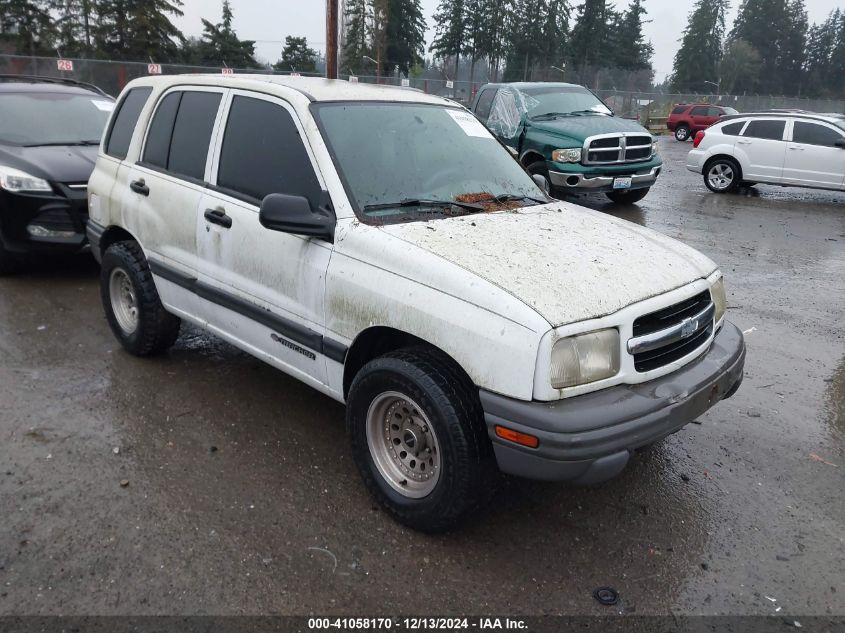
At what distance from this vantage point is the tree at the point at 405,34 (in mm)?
69000

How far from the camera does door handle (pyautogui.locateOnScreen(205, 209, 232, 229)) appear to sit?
3789 mm

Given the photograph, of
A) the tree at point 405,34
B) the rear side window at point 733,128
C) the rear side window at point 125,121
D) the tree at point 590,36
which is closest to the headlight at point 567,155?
the rear side window at point 733,128

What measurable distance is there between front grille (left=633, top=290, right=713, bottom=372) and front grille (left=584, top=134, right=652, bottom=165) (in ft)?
25.6

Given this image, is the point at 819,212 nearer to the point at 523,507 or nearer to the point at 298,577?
the point at 523,507

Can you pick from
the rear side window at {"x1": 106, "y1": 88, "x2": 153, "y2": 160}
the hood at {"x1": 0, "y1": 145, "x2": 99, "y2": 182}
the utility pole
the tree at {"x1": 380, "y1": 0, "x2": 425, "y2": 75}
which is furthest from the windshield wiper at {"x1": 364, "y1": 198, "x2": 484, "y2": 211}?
the tree at {"x1": 380, "y1": 0, "x2": 425, "y2": 75}

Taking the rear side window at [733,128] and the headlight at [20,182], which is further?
the rear side window at [733,128]

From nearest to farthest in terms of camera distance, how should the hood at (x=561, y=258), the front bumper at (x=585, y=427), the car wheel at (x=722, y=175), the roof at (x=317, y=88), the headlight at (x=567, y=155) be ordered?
the front bumper at (x=585, y=427) → the hood at (x=561, y=258) → the roof at (x=317, y=88) → the headlight at (x=567, y=155) → the car wheel at (x=722, y=175)

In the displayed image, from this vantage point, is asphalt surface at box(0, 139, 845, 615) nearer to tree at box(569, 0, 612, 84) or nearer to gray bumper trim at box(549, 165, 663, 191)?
gray bumper trim at box(549, 165, 663, 191)

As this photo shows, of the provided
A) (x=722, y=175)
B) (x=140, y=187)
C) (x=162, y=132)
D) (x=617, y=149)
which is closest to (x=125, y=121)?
(x=162, y=132)

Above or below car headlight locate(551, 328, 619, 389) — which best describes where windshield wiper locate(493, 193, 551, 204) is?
above

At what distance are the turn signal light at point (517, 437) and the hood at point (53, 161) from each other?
17.3 feet

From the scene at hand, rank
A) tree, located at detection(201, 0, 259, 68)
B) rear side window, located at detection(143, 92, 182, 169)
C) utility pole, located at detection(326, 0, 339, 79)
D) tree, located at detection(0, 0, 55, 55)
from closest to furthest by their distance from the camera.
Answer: rear side window, located at detection(143, 92, 182, 169) < utility pole, located at detection(326, 0, 339, 79) < tree, located at detection(0, 0, 55, 55) < tree, located at detection(201, 0, 259, 68)

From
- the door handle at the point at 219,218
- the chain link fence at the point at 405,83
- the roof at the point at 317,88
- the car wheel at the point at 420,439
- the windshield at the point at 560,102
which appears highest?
the chain link fence at the point at 405,83

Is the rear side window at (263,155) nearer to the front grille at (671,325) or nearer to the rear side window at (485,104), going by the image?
the front grille at (671,325)
